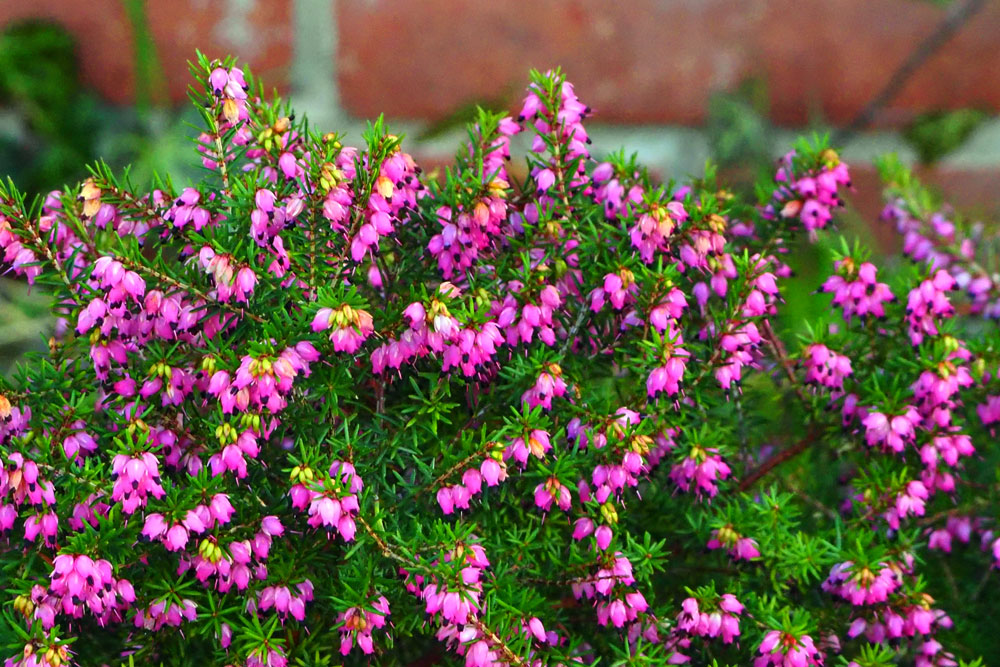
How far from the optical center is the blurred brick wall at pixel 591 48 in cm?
210

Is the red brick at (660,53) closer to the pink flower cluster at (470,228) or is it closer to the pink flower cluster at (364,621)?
the pink flower cluster at (470,228)

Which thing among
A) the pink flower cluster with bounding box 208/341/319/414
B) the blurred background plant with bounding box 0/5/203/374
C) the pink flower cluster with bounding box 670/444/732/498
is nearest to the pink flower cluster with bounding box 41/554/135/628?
the pink flower cluster with bounding box 208/341/319/414

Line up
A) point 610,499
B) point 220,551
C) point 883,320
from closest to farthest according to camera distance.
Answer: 1. point 220,551
2. point 610,499
3. point 883,320

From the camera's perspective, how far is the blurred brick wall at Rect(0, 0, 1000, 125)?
210cm

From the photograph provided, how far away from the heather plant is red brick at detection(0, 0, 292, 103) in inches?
52.5

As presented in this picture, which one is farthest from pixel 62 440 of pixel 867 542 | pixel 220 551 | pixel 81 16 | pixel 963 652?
pixel 81 16

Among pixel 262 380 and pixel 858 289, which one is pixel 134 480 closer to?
pixel 262 380

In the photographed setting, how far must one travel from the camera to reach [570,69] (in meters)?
2.12

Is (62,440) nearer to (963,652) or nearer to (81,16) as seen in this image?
(963,652)

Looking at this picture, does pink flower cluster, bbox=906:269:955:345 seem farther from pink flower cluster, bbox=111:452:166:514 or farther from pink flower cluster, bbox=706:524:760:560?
pink flower cluster, bbox=111:452:166:514

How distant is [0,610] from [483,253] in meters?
0.50

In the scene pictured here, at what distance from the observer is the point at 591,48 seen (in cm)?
211

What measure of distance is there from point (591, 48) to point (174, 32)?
83 cm

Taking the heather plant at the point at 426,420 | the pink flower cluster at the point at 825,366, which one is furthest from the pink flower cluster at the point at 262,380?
the pink flower cluster at the point at 825,366
